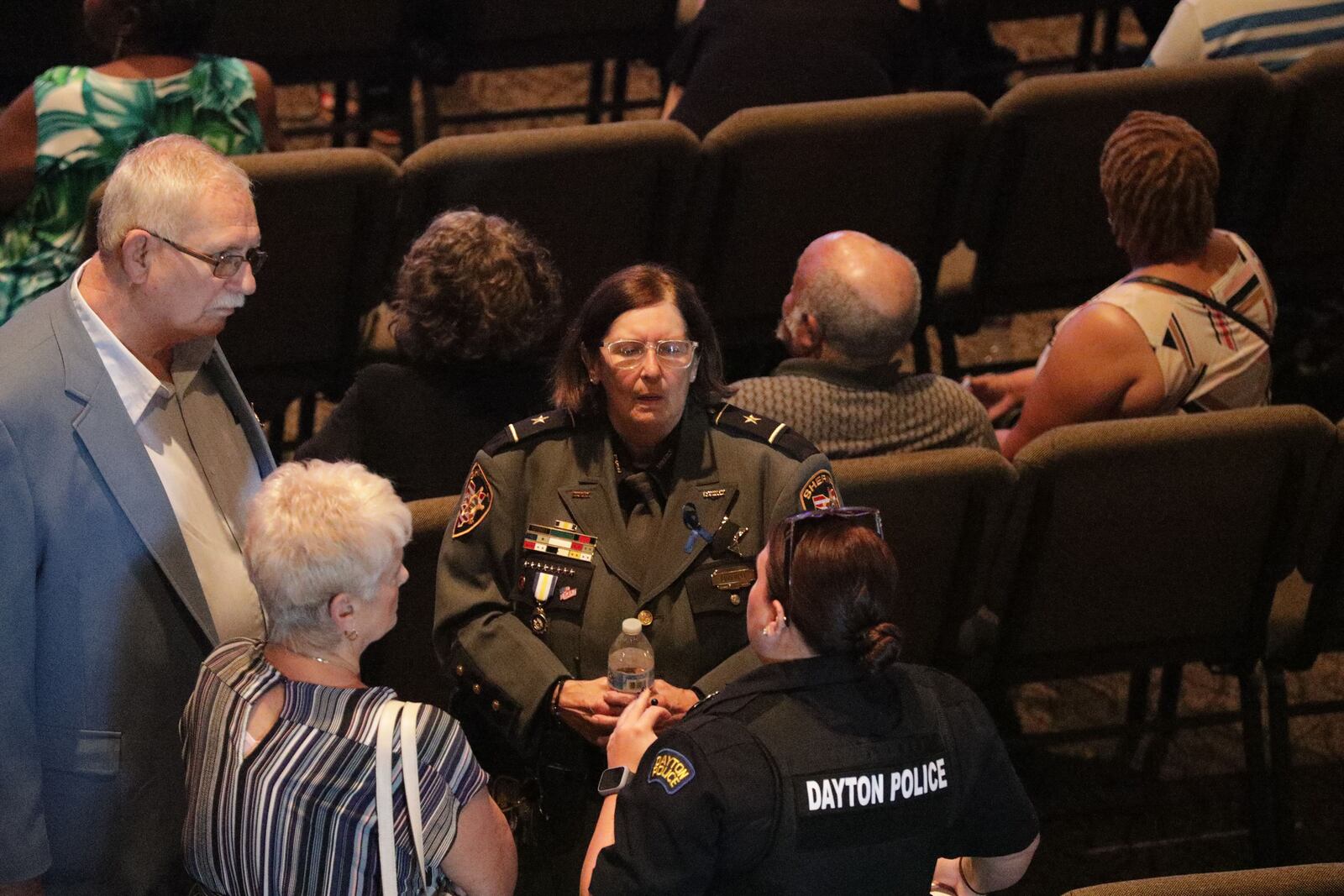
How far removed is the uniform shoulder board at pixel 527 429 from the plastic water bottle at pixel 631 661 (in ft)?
1.23

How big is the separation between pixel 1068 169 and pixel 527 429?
2037mm

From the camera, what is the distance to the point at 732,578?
2.62 meters

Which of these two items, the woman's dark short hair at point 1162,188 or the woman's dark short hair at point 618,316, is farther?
the woman's dark short hair at point 1162,188

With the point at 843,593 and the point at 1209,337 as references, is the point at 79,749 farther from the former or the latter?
the point at 1209,337

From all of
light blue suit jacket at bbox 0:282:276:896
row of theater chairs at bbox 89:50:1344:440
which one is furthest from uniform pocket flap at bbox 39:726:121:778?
row of theater chairs at bbox 89:50:1344:440

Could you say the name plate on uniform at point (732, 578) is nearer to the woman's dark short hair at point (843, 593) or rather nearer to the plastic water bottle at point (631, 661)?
the plastic water bottle at point (631, 661)

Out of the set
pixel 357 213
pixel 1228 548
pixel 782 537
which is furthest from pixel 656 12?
pixel 782 537

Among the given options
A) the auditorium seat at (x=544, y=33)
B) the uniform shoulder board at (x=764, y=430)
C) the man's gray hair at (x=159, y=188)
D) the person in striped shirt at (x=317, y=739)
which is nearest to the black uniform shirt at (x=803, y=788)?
the person in striped shirt at (x=317, y=739)

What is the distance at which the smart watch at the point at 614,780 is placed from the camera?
2221mm

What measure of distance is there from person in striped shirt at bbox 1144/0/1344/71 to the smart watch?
2.97 metres

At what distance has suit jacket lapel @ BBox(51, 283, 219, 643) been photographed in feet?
7.50

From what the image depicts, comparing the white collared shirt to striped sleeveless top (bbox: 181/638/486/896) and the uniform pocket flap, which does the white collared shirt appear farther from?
striped sleeveless top (bbox: 181/638/486/896)

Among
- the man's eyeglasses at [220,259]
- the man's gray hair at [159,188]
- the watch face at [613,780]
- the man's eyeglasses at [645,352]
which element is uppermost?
the man's gray hair at [159,188]

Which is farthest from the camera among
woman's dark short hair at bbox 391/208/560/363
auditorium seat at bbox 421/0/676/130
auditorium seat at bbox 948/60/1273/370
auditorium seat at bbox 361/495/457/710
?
auditorium seat at bbox 421/0/676/130
